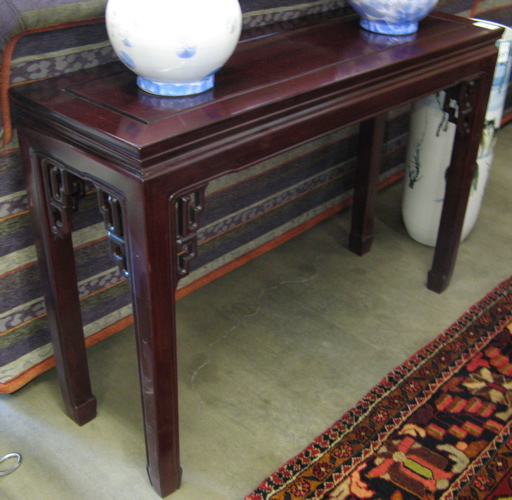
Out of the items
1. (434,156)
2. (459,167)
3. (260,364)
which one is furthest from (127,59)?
(434,156)

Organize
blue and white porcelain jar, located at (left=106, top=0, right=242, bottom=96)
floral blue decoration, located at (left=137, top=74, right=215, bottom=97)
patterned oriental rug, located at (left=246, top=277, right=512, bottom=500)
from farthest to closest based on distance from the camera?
patterned oriental rug, located at (left=246, top=277, right=512, bottom=500)
floral blue decoration, located at (left=137, top=74, right=215, bottom=97)
blue and white porcelain jar, located at (left=106, top=0, right=242, bottom=96)

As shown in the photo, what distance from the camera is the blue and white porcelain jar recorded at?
101cm

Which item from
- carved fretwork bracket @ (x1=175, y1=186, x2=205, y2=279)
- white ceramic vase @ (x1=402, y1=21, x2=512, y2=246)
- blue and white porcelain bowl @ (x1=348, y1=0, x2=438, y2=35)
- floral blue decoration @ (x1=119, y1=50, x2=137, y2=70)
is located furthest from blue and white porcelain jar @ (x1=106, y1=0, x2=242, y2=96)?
white ceramic vase @ (x1=402, y1=21, x2=512, y2=246)

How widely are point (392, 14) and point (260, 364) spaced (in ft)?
3.11

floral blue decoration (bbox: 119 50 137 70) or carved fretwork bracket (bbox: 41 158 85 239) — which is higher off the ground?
floral blue decoration (bbox: 119 50 137 70)

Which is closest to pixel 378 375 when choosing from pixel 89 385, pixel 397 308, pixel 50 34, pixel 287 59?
pixel 397 308

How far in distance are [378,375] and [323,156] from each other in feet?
2.60

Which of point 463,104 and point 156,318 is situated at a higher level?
point 463,104

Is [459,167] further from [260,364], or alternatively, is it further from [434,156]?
[260,364]

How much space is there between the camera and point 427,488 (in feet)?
4.51

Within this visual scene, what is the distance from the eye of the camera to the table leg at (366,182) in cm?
196

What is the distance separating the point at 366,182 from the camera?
205 centimetres

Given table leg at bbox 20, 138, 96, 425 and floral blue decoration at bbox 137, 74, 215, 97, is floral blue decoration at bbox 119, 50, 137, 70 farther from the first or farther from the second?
table leg at bbox 20, 138, 96, 425

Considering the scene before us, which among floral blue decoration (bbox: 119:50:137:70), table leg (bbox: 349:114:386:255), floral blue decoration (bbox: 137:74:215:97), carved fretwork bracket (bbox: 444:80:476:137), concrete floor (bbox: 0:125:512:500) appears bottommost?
concrete floor (bbox: 0:125:512:500)
